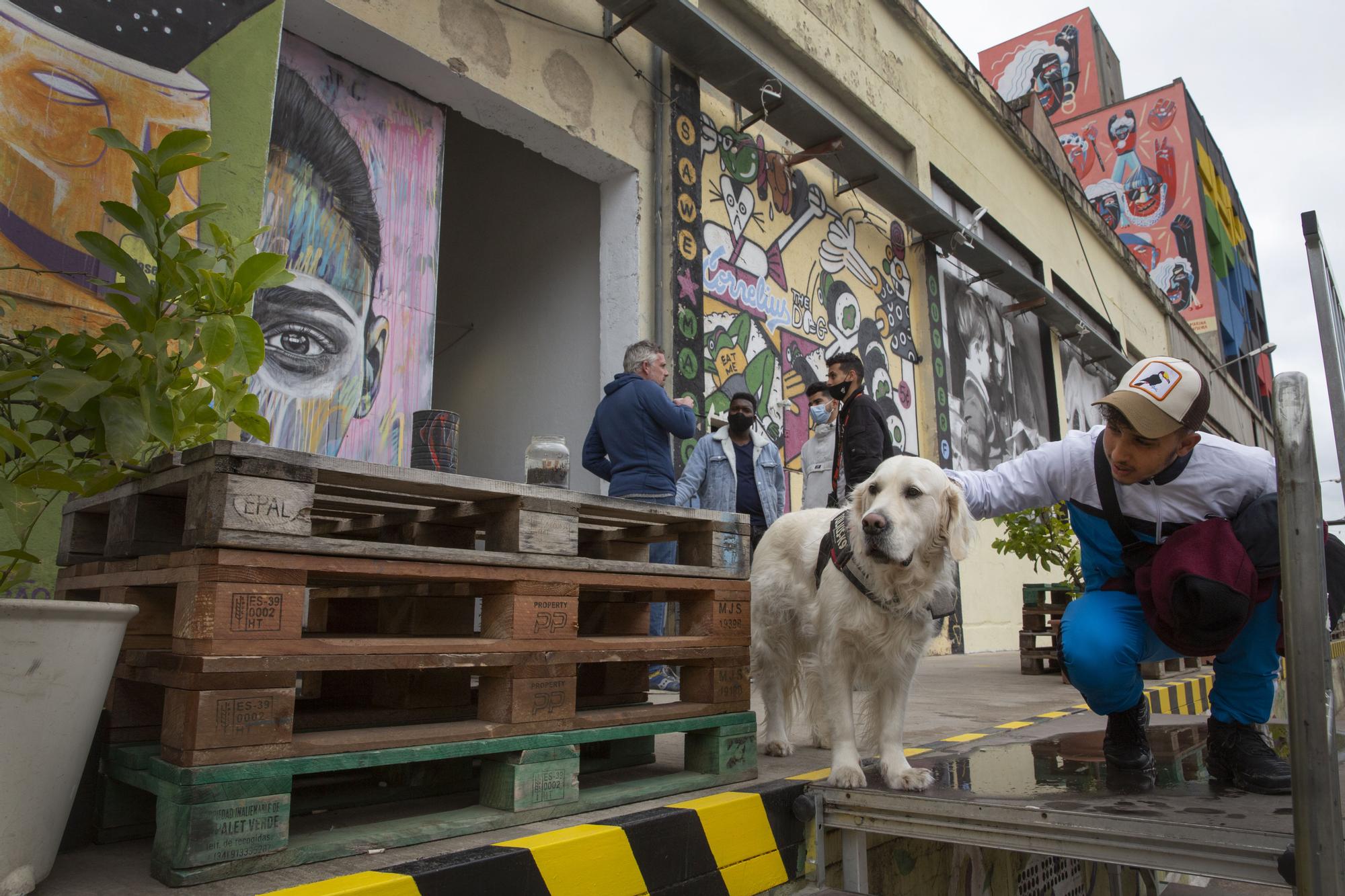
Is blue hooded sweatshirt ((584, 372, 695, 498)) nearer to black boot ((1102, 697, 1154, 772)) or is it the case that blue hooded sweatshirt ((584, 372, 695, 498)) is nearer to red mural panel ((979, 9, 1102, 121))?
black boot ((1102, 697, 1154, 772))

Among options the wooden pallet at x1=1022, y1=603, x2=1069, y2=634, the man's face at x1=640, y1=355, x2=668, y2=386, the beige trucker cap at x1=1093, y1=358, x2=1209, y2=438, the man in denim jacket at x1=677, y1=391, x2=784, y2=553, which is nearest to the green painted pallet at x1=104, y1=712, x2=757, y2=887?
the beige trucker cap at x1=1093, y1=358, x2=1209, y2=438

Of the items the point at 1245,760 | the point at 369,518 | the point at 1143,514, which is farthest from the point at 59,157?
the point at 1245,760

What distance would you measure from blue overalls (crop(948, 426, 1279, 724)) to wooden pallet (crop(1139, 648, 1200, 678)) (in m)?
4.52

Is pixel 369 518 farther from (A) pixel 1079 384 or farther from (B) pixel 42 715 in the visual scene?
(A) pixel 1079 384

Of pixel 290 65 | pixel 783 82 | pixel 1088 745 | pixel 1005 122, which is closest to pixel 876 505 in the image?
pixel 1088 745

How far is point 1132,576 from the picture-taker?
305cm

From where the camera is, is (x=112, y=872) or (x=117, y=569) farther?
(x=117, y=569)

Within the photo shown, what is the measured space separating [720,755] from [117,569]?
1.96 meters

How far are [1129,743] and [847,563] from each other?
1230mm

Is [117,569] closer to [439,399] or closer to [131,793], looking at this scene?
[131,793]

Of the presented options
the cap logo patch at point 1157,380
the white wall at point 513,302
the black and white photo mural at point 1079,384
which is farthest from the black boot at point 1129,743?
the black and white photo mural at point 1079,384

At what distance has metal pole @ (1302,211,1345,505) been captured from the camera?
8.04 feet

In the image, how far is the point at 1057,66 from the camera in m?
35.3

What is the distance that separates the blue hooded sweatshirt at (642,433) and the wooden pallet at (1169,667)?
174 inches
